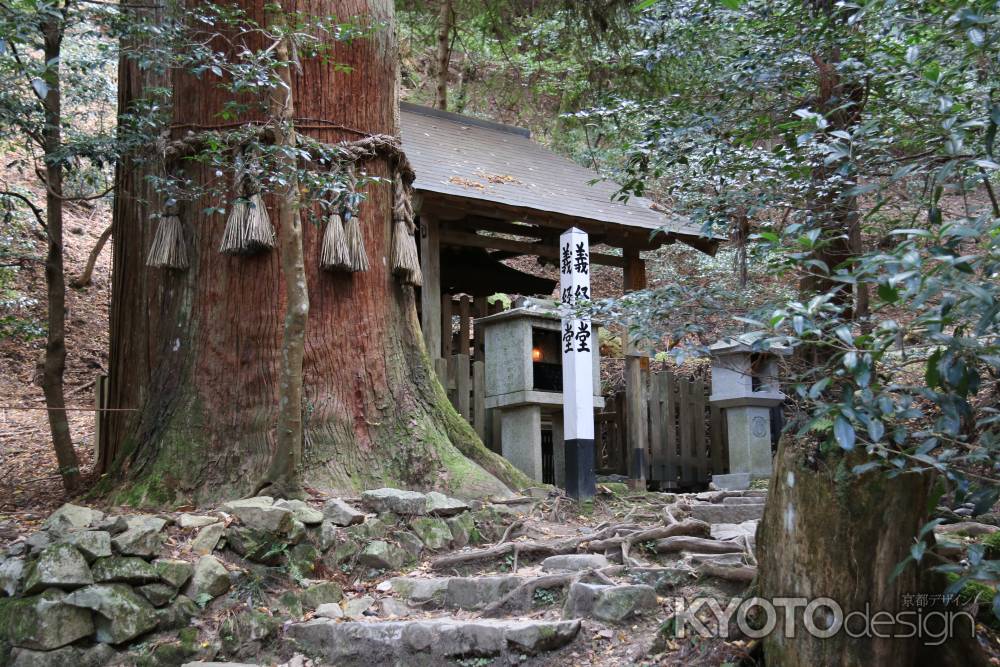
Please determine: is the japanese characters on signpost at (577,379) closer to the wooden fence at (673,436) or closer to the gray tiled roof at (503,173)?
the gray tiled roof at (503,173)

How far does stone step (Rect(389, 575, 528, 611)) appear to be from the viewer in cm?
485

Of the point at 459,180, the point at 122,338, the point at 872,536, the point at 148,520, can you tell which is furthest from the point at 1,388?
the point at 872,536

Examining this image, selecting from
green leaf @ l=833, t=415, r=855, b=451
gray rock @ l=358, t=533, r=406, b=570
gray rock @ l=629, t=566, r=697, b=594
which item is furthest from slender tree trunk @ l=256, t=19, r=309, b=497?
green leaf @ l=833, t=415, r=855, b=451

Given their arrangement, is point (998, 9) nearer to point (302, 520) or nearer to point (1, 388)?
point (302, 520)

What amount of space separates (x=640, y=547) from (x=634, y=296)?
1.64 m

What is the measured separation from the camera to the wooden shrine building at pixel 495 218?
9555 mm

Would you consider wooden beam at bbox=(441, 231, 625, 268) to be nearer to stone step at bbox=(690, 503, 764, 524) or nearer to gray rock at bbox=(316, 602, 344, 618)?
stone step at bbox=(690, 503, 764, 524)

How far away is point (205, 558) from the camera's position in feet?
15.6

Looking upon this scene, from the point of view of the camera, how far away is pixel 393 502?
5844mm

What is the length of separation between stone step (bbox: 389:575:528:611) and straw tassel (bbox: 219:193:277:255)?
2578 millimetres

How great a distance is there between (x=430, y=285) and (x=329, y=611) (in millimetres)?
5257

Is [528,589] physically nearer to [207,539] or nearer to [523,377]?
[207,539]

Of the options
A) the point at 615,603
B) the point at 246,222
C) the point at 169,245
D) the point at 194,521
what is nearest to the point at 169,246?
the point at 169,245

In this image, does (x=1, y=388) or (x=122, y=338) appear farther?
(x=1, y=388)
